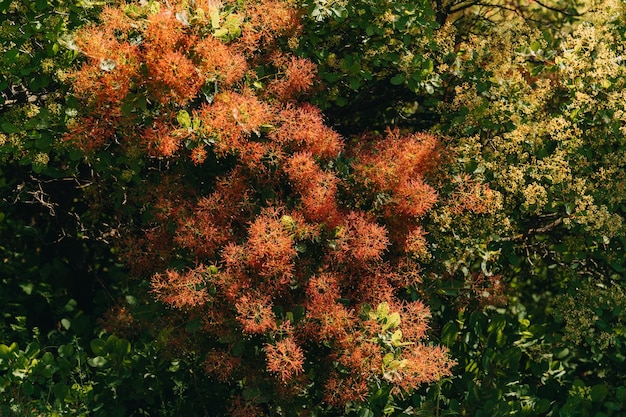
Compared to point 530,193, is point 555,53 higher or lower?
higher

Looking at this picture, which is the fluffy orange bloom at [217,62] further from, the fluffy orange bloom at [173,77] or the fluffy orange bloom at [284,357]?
the fluffy orange bloom at [284,357]

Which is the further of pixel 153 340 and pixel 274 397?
pixel 153 340

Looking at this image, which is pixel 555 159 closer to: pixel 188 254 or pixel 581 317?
pixel 581 317

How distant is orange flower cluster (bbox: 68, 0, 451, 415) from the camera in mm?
3846

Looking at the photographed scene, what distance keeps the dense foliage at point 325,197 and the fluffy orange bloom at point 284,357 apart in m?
0.02

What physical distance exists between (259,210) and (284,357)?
2.41ft

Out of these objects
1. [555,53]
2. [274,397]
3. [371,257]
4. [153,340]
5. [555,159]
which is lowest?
[153,340]

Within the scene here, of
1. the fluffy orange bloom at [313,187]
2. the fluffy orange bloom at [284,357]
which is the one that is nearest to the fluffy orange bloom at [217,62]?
the fluffy orange bloom at [313,187]

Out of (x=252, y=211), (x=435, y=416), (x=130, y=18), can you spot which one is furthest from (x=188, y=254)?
(x=435, y=416)

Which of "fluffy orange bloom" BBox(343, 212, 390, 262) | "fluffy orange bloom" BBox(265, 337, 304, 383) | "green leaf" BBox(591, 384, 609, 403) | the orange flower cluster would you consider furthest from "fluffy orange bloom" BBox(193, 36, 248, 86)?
"green leaf" BBox(591, 384, 609, 403)

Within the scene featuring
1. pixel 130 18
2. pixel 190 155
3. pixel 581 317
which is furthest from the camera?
pixel 581 317

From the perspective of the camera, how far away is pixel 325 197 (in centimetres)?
404

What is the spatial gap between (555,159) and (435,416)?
60.3 inches

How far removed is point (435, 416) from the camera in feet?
14.6
